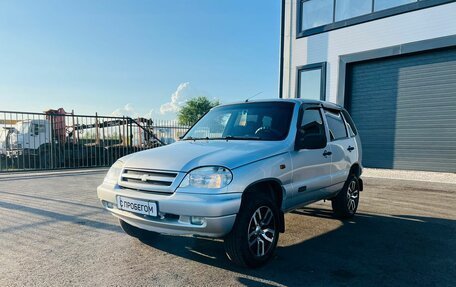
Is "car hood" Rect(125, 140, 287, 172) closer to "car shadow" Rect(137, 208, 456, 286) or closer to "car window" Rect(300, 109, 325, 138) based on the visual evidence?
"car window" Rect(300, 109, 325, 138)

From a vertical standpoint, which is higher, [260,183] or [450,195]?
[260,183]

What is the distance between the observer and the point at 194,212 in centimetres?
309

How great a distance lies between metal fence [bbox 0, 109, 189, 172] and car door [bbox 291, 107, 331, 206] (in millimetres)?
7989

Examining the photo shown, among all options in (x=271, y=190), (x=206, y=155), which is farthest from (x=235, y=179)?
(x=271, y=190)

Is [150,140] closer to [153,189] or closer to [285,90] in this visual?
[285,90]

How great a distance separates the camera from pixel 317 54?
13.9 metres

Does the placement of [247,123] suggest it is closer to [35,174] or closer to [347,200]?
[347,200]

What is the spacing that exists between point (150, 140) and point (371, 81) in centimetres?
930

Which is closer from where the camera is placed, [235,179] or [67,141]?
[235,179]

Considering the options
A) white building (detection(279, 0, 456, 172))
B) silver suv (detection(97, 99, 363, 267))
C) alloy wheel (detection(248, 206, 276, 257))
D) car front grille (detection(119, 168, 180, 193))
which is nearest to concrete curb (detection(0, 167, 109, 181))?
silver suv (detection(97, 99, 363, 267))

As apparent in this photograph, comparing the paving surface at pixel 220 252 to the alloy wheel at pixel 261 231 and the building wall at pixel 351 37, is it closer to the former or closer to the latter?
the alloy wheel at pixel 261 231

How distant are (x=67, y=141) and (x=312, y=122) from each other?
11.2 metres

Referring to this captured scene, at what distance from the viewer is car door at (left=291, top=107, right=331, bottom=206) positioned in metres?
4.12

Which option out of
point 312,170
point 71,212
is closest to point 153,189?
point 312,170
